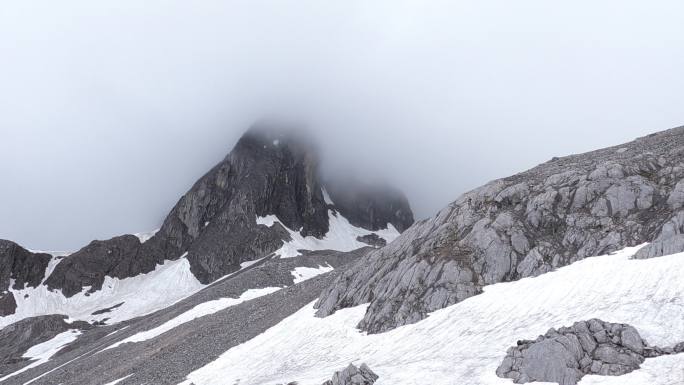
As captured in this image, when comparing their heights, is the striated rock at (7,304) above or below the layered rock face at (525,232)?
above

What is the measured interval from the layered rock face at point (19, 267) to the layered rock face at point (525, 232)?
13366cm

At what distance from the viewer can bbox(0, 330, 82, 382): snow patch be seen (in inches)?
2862

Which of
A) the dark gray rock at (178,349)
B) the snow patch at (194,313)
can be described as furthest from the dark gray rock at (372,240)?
the dark gray rock at (178,349)

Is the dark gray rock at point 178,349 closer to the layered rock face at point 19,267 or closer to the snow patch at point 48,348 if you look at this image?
the snow patch at point 48,348

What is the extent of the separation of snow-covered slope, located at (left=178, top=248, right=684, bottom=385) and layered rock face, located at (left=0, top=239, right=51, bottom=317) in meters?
132

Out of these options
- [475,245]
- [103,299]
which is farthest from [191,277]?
[475,245]

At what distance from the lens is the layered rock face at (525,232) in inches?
1087

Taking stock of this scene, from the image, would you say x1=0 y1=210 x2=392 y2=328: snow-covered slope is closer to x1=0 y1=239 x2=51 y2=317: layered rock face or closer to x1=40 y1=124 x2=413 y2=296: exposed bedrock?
x1=0 y1=239 x2=51 y2=317: layered rock face

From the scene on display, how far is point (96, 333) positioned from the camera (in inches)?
3255

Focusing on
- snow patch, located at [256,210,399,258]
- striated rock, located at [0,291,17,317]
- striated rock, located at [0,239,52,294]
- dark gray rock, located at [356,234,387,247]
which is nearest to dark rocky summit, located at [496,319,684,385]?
snow patch, located at [256,210,399,258]

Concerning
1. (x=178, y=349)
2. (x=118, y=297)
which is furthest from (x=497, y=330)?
(x=118, y=297)

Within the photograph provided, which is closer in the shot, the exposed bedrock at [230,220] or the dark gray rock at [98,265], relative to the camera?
the dark gray rock at [98,265]

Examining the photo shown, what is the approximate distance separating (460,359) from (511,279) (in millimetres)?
9413

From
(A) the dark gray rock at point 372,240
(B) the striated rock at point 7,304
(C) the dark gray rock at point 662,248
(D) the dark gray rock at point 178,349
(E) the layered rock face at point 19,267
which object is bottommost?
(A) the dark gray rock at point 372,240
